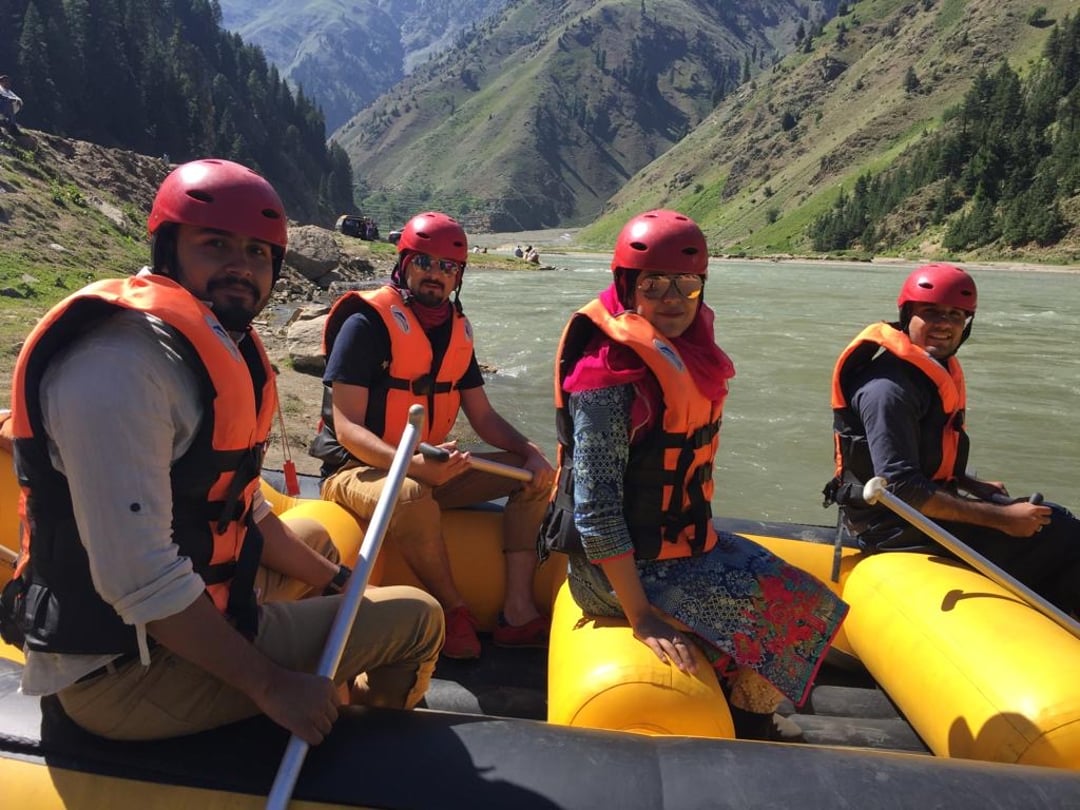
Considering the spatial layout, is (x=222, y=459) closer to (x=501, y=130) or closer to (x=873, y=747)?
(x=873, y=747)

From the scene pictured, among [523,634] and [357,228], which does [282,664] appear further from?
[357,228]

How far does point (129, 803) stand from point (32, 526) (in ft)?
2.19

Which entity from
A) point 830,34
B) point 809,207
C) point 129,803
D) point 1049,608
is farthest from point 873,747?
point 830,34

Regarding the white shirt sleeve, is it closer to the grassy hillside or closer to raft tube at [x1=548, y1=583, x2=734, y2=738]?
raft tube at [x1=548, y1=583, x2=734, y2=738]

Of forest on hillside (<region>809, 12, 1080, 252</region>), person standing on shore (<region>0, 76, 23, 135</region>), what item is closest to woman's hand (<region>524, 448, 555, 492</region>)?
person standing on shore (<region>0, 76, 23, 135</region>)

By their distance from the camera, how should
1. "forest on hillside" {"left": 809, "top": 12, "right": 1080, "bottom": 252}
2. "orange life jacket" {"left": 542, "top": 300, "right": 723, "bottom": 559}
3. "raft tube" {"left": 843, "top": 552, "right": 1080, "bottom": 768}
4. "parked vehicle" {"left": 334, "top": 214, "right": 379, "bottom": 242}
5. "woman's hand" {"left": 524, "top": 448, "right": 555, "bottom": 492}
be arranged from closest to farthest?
"raft tube" {"left": 843, "top": 552, "right": 1080, "bottom": 768} → "orange life jacket" {"left": 542, "top": 300, "right": 723, "bottom": 559} → "woman's hand" {"left": 524, "top": 448, "right": 555, "bottom": 492} → "parked vehicle" {"left": 334, "top": 214, "right": 379, "bottom": 242} → "forest on hillside" {"left": 809, "top": 12, "right": 1080, "bottom": 252}

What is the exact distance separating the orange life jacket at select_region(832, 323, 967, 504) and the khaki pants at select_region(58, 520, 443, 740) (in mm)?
2101

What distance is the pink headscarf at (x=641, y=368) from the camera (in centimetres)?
244

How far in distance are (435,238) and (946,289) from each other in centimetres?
230

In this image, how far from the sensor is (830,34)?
406 ft

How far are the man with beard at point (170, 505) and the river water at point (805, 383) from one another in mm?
6510

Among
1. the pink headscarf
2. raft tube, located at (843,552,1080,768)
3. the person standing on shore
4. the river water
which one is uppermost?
the person standing on shore

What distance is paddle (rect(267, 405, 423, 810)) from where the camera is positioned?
1.72 meters

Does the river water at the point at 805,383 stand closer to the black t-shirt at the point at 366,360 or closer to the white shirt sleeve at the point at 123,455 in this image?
the black t-shirt at the point at 366,360
